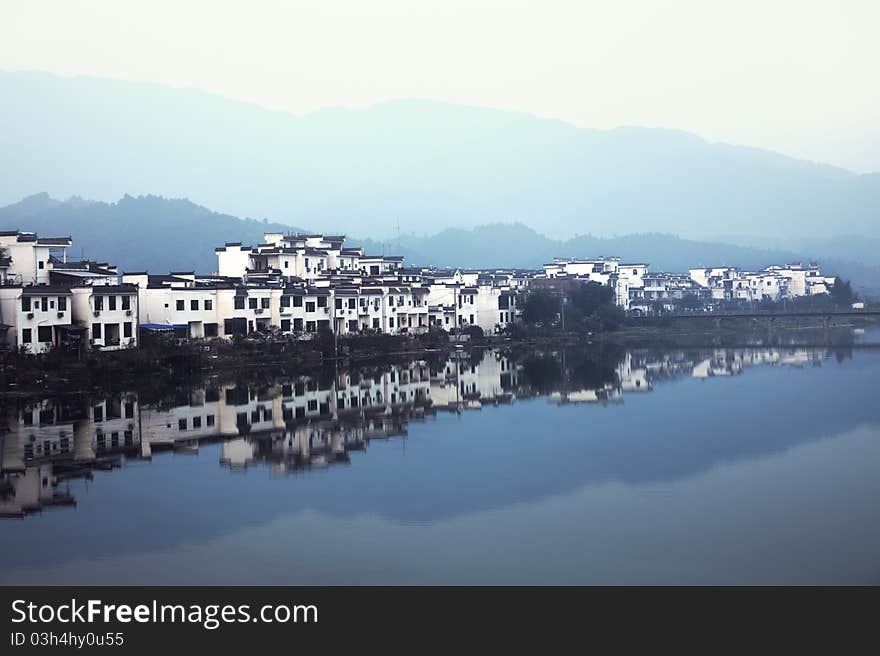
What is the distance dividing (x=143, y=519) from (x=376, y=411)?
6.80 m

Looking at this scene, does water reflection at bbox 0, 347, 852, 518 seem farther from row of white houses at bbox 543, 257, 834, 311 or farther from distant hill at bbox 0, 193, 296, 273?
distant hill at bbox 0, 193, 296, 273

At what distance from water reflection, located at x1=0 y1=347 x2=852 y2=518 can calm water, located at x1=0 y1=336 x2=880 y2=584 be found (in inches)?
2.3

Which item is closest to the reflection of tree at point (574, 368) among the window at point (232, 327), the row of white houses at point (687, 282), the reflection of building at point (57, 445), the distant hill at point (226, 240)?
A: the window at point (232, 327)

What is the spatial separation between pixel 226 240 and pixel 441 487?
184ft

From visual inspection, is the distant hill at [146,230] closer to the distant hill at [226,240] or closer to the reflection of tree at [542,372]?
the distant hill at [226,240]

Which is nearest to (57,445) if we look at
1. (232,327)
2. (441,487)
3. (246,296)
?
(441,487)

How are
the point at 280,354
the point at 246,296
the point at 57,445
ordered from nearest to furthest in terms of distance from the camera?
the point at 57,445
the point at 280,354
the point at 246,296

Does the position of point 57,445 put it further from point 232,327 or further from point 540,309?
point 540,309

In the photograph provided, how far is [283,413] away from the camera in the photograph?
14.4 m

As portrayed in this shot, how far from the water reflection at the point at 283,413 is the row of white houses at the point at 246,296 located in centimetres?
220

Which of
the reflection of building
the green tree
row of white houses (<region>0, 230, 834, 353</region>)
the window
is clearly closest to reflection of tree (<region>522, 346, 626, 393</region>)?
the green tree

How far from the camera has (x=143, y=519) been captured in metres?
8.37

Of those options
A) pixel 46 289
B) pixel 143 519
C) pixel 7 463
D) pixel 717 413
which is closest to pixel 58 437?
pixel 7 463
